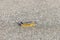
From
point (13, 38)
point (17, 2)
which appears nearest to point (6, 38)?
point (13, 38)

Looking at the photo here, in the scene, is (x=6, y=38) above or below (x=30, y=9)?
below

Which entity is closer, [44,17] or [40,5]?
[44,17]

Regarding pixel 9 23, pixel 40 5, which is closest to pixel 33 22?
pixel 9 23

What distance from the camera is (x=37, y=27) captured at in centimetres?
233

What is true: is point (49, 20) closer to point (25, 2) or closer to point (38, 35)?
point (38, 35)

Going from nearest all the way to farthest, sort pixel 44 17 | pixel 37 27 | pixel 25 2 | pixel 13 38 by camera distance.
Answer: pixel 13 38, pixel 37 27, pixel 44 17, pixel 25 2

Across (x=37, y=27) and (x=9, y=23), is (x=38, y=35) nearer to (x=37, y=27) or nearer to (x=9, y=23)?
(x=37, y=27)

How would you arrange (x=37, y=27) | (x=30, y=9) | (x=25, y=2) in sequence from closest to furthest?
(x=37, y=27) → (x=30, y=9) → (x=25, y=2)

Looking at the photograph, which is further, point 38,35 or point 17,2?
point 17,2

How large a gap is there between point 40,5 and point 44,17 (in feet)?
1.08

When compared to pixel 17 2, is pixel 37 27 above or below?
below

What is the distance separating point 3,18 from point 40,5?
599mm

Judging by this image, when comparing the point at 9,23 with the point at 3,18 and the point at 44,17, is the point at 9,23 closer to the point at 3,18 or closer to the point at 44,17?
the point at 3,18

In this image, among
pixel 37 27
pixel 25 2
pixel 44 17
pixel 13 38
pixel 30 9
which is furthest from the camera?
pixel 25 2
